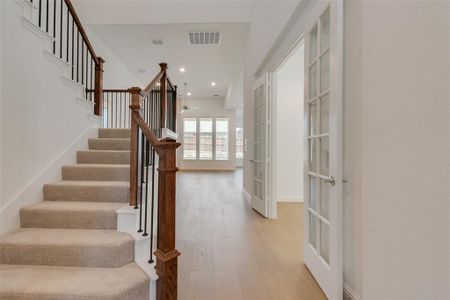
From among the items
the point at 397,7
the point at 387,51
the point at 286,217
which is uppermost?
the point at 397,7

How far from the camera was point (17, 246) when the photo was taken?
5.58 ft

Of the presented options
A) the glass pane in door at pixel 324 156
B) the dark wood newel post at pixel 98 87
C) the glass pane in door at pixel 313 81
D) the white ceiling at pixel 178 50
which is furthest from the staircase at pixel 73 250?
the white ceiling at pixel 178 50

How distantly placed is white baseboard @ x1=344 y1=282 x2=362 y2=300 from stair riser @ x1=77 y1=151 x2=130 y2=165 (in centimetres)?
265

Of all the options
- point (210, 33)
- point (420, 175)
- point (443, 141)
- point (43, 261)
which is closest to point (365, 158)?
point (420, 175)

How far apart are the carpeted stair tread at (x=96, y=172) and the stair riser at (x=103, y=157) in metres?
0.29

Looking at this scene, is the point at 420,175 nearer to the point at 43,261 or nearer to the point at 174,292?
the point at 174,292

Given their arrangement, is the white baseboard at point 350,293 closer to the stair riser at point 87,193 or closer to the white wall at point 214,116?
the stair riser at point 87,193

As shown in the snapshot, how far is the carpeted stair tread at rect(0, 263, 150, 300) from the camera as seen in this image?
1.40 m

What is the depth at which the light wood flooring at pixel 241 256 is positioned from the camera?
177 cm

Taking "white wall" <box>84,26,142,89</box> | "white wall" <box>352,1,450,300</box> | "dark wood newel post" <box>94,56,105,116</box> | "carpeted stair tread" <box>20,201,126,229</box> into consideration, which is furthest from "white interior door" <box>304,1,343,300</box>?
"white wall" <box>84,26,142,89</box>

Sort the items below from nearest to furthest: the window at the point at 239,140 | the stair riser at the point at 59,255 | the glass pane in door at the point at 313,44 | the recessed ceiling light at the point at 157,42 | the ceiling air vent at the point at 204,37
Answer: the stair riser at the point at 59,255
the glass pane in door at the point at 313,44
the ceiling air vent at the point at 204,37
the recessed ceiling light at the point at 157,42
the window at the point at 239,140

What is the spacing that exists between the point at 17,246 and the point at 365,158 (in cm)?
265

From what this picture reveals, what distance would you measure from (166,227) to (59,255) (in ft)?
3.01

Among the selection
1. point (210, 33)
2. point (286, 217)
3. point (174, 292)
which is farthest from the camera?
point (210, 33)
